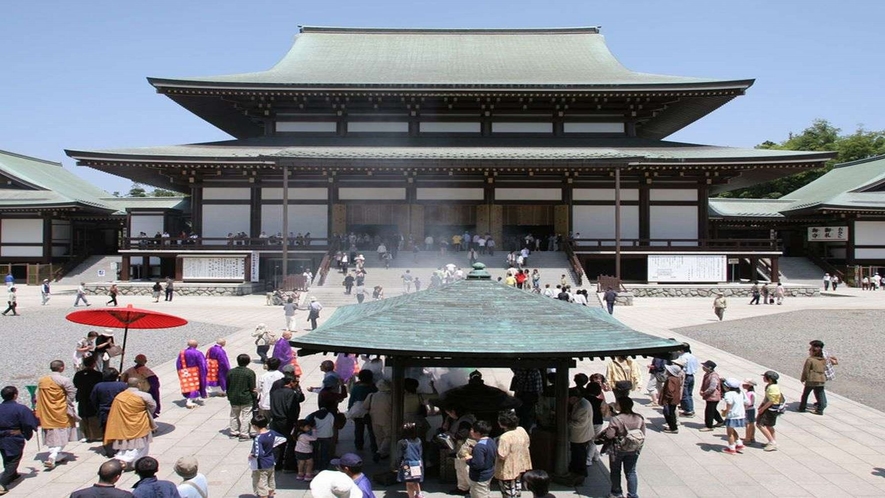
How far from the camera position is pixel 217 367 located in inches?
451

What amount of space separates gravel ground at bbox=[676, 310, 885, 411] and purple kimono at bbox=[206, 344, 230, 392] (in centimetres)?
1133

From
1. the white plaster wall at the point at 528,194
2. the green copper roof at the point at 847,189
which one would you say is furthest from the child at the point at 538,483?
the green copper roof at the point at 847,189

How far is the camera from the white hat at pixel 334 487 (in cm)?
533

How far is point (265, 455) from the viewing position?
696 cm

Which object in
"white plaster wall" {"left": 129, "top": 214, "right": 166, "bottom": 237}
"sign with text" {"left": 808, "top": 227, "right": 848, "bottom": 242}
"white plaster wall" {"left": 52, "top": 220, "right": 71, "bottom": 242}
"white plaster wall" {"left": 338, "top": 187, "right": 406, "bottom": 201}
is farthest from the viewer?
"white plaster wall" {"left": 52, "top": 220, "right": 71, "bottom": 242}

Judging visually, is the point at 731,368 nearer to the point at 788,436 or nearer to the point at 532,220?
the point at 788,436

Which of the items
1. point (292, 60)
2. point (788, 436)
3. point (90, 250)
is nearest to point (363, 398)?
point (788, 436)

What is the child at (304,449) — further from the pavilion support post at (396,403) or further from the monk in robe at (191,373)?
the monk in robe at (191,373)

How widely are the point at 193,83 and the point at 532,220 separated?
1923cm

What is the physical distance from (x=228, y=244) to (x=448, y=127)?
13.6 metres

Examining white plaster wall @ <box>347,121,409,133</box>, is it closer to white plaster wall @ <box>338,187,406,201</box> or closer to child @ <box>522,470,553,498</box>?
white plaster wall @ <box>338,187,406,201</box>

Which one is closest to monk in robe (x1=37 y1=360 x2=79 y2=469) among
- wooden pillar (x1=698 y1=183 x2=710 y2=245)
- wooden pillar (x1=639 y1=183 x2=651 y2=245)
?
wooden pillar (x1=639 y1=183 x2=651 y2=245)

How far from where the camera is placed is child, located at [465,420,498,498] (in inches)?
262

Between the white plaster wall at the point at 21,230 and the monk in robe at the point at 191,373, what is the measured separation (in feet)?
113
